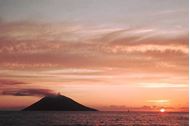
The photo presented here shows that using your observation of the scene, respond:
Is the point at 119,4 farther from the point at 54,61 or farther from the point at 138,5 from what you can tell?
the point at 54,61

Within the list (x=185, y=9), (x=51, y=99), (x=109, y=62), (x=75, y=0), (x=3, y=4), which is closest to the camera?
(x=185, y=9)

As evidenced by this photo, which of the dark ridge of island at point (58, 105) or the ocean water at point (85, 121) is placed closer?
the ocean water at point (85, 121)

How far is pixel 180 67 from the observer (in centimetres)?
495

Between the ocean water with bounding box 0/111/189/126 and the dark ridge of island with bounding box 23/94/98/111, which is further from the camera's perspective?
the dark ridge of island with bounding box 23/94/98/111

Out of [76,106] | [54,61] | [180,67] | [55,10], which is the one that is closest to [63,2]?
[55,10]

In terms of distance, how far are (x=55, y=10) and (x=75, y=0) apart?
293mm

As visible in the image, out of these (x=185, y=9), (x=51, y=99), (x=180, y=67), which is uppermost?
(x=51, y=99)

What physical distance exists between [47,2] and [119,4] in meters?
0.97

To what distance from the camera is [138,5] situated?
4242 mm

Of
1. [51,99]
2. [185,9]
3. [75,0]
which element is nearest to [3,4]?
[75,0]

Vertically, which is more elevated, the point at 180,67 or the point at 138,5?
the point at 138,5

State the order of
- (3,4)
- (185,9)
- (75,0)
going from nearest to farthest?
(185,9)
(75,0)
(3,4)

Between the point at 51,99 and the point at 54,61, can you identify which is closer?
the point at 54,61

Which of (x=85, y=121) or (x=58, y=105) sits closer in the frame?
(x=85, y=121)
